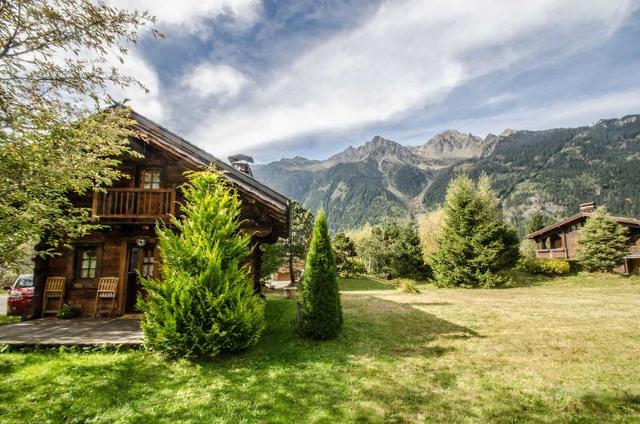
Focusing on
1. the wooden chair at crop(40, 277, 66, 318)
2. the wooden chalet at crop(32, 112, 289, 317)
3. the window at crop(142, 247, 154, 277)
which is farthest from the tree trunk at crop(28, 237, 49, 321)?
the window at crop(142, 247, 154, 277)

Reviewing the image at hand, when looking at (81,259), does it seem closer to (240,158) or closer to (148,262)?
(148,262)

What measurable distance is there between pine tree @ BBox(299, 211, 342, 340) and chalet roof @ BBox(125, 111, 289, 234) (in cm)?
263

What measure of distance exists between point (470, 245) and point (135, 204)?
22.7 m

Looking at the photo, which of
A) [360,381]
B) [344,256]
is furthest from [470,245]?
[360,381]

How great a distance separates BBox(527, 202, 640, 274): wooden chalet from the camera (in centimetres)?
3086

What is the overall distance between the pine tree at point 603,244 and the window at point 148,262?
112 ft

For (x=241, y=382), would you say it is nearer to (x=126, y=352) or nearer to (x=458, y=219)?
(x=126, y=352)

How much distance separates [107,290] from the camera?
1137 cm

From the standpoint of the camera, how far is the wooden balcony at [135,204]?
11109 mm

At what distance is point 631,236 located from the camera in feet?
104

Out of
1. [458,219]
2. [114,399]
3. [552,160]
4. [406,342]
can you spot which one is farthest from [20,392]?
[552,160]

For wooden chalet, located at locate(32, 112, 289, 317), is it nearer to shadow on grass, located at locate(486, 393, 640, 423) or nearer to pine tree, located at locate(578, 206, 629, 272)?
shadow on grass, located at locate(486, 393, 640, 423)

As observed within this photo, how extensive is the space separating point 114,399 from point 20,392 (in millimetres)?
1817

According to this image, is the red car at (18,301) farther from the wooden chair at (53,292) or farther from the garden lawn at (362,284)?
the garden lawn at (362,284)
